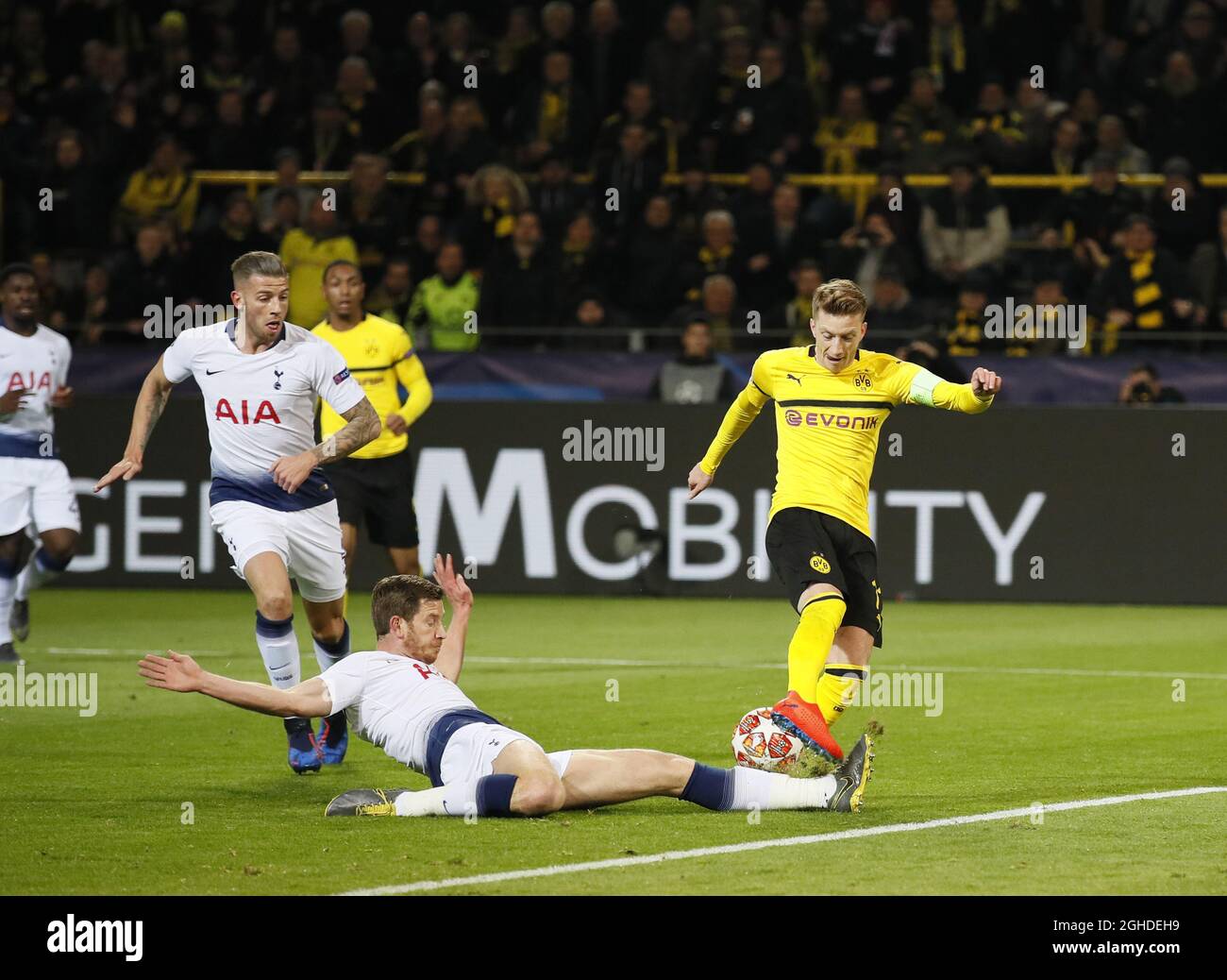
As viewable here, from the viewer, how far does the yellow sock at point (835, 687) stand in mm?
8461

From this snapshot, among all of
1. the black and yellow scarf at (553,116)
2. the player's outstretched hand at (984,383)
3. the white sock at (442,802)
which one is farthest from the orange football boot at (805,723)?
the black and yellow scarf at (553,116)

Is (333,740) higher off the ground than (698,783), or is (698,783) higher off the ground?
(698,783)

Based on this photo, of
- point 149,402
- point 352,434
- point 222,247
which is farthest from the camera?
point 222,247

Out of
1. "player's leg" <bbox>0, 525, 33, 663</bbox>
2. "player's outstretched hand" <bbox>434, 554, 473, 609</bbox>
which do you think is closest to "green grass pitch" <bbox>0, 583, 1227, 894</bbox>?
"player's leg" <bbox>0, 525, 33, 663</bbox>

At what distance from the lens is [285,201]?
19.2 m

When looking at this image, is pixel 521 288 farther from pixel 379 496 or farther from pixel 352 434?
pixel 352 434

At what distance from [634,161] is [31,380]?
7.44 m

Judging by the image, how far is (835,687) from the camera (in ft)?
27.9

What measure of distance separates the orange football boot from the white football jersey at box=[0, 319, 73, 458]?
7.04 m

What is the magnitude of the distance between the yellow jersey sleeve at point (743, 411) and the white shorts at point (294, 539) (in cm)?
177

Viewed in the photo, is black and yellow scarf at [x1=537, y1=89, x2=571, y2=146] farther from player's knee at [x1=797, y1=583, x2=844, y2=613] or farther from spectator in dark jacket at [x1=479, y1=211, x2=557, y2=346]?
player's knee at [x1=797, y1=583, x2=844, y2=613]

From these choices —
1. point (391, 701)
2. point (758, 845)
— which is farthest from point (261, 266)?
point (758, 845)

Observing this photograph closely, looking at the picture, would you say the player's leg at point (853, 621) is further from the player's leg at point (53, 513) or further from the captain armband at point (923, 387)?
the player's leg at point (53, 513)
